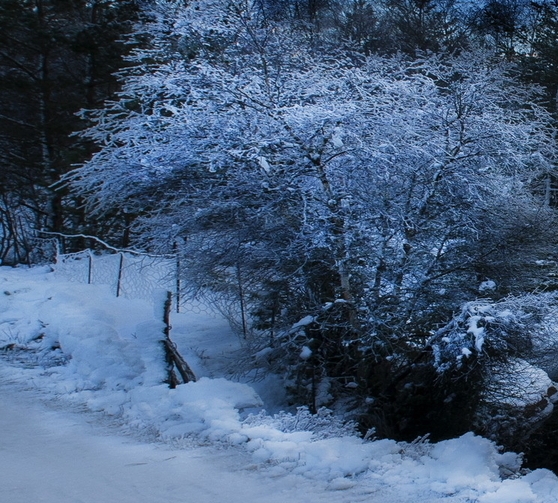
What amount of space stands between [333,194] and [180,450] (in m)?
3.94

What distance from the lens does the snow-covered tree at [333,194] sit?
7.85m

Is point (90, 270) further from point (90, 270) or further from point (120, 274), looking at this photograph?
point (120, 274)

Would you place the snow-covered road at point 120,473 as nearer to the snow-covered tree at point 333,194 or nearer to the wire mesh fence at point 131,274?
the snow-covered tree at point 333,194

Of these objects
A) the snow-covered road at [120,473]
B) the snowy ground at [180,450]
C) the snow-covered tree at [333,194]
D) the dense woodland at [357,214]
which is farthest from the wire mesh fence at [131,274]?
the snow-covered road at [120,473]

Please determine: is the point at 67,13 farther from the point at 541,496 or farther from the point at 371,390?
the point at 541,496

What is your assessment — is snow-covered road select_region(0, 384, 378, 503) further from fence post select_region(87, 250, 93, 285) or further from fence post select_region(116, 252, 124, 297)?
fence post select_region(87, 250, 93, 285)

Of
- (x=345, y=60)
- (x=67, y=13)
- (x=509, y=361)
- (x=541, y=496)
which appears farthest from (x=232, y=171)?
(x=67, y=13)

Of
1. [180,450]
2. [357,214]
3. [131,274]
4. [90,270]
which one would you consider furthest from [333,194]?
[90,270]

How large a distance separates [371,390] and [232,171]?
125 inches

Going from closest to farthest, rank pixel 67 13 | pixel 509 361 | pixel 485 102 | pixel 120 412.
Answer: pixel 120 412 < pixel 509 361 < pixel 485 102 < pixel 67 13

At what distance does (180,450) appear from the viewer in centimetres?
496

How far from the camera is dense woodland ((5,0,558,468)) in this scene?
25.6 ft

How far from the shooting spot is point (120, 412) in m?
5.92

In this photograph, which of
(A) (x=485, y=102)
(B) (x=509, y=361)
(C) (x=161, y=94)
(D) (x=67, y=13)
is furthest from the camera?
(D) (x=67, y=13)
